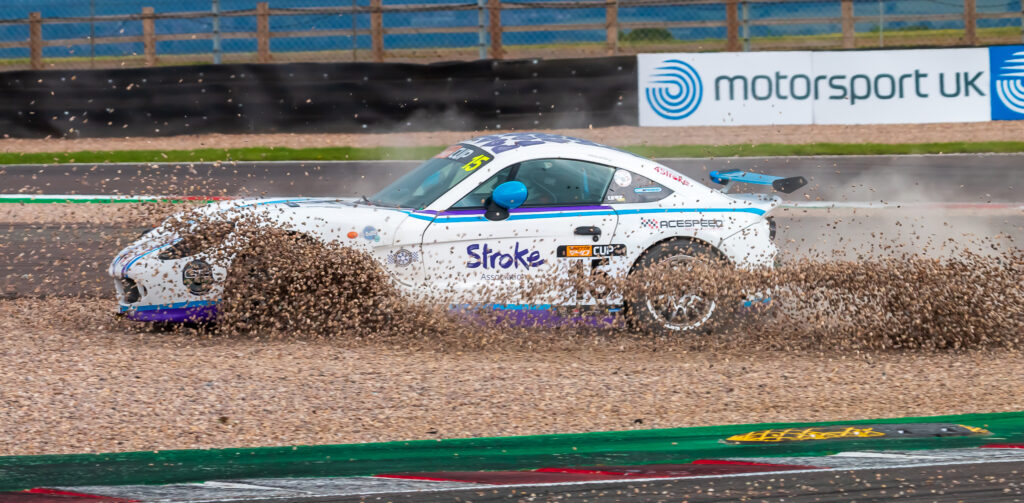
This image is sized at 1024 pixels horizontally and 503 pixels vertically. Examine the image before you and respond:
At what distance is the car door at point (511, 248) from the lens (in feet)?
21.4

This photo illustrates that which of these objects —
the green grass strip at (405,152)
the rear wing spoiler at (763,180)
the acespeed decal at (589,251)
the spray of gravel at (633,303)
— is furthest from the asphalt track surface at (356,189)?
the acespeed decal at (589,251)

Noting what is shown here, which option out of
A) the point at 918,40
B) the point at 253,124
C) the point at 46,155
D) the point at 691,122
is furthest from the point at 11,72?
the point at 918,40

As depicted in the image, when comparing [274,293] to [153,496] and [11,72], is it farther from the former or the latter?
[11,72]

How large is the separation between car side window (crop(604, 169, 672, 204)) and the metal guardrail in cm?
1119

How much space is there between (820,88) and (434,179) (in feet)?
36.5

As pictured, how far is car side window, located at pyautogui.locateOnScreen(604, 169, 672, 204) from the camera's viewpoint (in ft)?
22.2

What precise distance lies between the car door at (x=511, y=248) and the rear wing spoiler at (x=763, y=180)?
1.13 meters

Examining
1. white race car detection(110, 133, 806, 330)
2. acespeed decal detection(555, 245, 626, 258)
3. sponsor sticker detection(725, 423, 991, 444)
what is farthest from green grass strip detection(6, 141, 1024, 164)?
sponsor sticker detection(725, 423, 991, 444)

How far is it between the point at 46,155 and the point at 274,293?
10114 mm

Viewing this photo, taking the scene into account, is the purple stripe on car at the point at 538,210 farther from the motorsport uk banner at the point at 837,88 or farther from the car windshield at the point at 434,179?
the motorsport uk banner at the point at 837,88

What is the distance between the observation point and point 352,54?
1900cm

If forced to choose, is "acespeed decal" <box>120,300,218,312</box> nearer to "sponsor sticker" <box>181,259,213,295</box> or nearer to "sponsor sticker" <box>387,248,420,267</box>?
"sponsor sticker" <box>181,259,213,295</box>

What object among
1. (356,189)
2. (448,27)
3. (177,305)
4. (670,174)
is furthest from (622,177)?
(448,27)

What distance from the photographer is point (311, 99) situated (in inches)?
616
